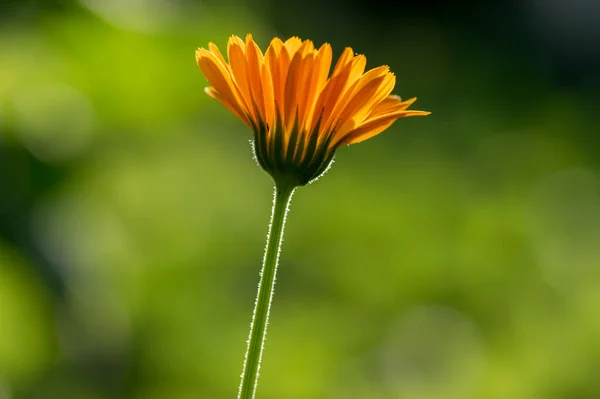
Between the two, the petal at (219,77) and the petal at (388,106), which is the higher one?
the petal at (388,106)

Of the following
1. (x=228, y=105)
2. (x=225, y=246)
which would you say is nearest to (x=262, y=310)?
(x=228, y=105)

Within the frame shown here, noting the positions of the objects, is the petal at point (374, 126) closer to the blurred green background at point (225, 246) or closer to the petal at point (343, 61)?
the petal at point (343, 61)

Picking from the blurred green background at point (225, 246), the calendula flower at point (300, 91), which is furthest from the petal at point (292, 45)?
the blurred green background at point (225, 246)

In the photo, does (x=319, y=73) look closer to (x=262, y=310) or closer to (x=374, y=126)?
(x=374, y=126)

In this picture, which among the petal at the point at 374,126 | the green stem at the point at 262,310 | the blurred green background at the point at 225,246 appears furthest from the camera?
the blurred green background at the point at 225,246

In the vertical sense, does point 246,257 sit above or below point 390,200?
below

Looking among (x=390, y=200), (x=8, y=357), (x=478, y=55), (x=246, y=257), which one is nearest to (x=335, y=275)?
(x=246, y=257)

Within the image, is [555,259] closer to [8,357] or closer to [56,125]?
[56,125]
